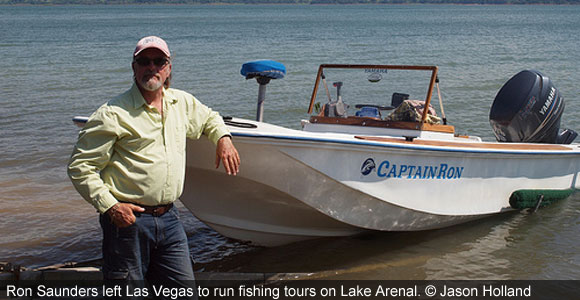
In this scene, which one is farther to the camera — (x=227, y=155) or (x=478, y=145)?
(x=478, y=145)

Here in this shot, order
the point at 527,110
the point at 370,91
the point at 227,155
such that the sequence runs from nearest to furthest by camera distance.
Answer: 1. the point at 227,155
2. the point at 370,91
3. the point at 527,110

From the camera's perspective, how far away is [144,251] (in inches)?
140

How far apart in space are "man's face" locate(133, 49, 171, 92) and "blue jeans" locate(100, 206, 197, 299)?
Answer: 735mm

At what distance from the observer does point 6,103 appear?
1593 cm

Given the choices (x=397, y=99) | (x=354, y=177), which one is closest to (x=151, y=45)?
(x=354, y=177)

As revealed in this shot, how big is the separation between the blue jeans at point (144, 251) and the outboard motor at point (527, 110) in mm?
4935

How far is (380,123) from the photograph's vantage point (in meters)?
6.54

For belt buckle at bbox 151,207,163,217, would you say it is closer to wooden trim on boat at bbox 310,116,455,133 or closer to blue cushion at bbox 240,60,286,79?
blue cushion at bbox 240,60,286,79

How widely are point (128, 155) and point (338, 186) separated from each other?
91.2 inches

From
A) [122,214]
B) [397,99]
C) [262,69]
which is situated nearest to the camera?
[122,214]

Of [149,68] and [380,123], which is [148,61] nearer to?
[149,68]

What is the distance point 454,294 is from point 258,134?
7.60 ft

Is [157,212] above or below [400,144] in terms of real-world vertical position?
below

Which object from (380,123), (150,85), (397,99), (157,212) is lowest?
(157,212)
